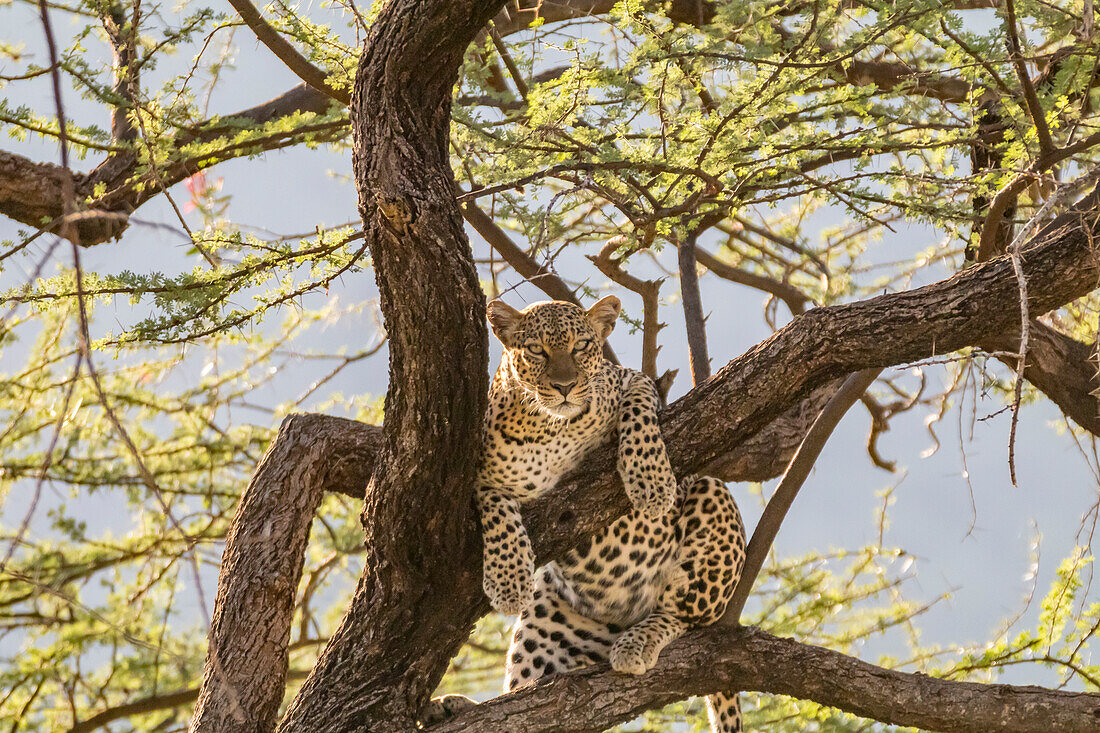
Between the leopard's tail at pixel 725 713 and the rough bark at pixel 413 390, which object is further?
the leopard's tail at pixel 725 713

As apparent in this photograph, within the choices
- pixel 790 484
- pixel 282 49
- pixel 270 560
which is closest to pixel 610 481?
pixel 790 484

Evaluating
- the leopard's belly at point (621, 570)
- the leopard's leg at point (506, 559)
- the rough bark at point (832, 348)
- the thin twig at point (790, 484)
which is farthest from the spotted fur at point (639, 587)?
the leopard's leg at point (506, 559)

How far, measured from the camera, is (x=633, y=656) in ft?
14.7

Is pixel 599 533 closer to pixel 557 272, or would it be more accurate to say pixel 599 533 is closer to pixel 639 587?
pixel 639 587

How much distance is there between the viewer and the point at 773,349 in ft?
14.2

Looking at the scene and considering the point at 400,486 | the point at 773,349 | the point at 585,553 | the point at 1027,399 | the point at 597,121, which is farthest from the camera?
the point at 1027,399

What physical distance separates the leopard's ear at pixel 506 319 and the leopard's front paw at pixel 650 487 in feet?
2.64

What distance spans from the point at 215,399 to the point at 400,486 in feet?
15.6

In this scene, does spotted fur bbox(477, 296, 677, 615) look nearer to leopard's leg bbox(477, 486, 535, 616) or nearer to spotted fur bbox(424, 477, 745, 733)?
leopard's leg bbox(477, 486, 535, 616)

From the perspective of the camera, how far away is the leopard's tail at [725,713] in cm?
501

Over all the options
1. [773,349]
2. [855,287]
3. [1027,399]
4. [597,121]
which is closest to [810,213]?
[855,287]

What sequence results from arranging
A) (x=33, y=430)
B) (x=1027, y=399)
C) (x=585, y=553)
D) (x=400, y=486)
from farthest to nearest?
(x=33, y=430) → (x=1027, y=399) → (x=585, y=553) → (x=400, y=486)

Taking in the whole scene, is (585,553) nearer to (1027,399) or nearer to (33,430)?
(1027,399)

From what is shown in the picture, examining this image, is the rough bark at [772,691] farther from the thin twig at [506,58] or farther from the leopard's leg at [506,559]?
the thin twig at [506,58]
